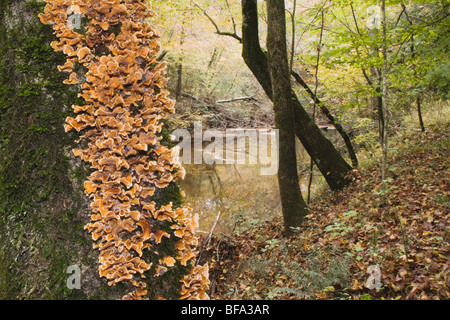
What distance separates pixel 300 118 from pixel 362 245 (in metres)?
3.40

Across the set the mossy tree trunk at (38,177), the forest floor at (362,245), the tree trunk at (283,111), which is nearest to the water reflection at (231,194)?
the forest floor at (362,245)

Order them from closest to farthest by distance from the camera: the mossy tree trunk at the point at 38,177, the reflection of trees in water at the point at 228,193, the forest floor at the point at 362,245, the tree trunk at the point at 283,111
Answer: the mossy tree trunk at the point at 38,177 → the forest floor at the point at 362,245 → the tree trunk at the point at 283,111 → the reflection of trees in water at the point at 228,193

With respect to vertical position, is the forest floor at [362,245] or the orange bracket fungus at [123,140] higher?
the orange bracket fungus at [123,140]

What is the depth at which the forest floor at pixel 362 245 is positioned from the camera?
2947mm

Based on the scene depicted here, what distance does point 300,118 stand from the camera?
6562 millimetres

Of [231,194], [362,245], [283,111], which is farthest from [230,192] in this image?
[362,245]

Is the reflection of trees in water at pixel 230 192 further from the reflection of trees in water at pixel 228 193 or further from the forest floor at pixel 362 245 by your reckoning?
the forest floor at pixel 362 245

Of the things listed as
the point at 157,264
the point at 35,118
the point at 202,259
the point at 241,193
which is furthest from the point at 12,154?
the point at 241,193

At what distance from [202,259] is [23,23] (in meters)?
5.30

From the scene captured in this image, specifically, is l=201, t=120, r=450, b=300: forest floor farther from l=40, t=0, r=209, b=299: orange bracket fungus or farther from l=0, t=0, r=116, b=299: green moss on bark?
l=0, t=0, r=116, b=299: green moss on bark

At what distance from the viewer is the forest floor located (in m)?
2.95

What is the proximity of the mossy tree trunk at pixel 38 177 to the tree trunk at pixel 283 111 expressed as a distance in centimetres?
383

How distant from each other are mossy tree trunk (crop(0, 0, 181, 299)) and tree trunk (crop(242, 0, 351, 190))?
504 cm

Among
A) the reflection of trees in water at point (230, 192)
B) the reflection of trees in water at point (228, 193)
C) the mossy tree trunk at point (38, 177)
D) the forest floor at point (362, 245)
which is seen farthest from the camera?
the reflection of trees in water at point (228, 193)
